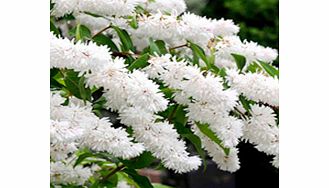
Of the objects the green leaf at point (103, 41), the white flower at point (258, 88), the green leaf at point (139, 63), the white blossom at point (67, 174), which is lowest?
the white blossom at point (67, 174)

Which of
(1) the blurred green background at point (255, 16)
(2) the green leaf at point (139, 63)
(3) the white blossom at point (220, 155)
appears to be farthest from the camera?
(1) the blurred green background at point (255, 16)

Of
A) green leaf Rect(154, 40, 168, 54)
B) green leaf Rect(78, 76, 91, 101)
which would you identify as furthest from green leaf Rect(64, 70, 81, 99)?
green leaf Rect(154, 40, 168, 54)

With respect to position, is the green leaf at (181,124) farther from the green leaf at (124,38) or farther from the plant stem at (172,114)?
the green leaf at (124,38)

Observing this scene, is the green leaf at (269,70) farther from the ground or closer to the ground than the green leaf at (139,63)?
farther from the ground

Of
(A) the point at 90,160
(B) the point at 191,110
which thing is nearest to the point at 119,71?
(B) the point at 191,110

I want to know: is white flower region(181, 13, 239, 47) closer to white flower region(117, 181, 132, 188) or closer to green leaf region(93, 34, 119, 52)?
green leaf region(93, 34, 119, 52)

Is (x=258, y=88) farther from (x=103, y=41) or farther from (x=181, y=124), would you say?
(x=103, y=41)

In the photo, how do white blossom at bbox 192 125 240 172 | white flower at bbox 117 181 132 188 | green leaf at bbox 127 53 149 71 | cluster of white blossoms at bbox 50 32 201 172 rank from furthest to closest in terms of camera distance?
white flower at bbox 117 181 132 188 → white blossom at bbox 192 125 240 172 → green leaf at bbox 127 53 149 71 → cluster of white blossoms at bbox 50 32 201 172

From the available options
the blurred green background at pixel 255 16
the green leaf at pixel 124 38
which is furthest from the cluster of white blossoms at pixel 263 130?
the blurred green background at pixel 255 16
